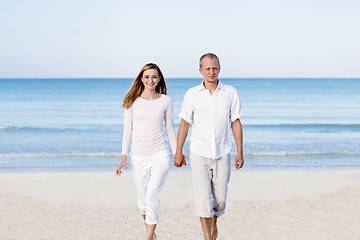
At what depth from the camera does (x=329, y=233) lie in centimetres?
Result: 588

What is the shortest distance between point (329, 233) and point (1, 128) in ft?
65.3

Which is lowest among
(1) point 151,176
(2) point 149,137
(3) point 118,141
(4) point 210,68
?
(3) point 118,141

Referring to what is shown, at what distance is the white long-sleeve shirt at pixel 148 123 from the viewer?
4938mm

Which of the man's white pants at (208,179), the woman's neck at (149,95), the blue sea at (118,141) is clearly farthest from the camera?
the blue sea at (118,141)

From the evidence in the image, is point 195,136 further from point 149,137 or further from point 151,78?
point 151,78

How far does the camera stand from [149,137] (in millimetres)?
4934

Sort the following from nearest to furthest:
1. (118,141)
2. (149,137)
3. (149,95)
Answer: (149,137) → (149,95) → (118,141)

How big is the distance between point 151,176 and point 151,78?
41.0 inches

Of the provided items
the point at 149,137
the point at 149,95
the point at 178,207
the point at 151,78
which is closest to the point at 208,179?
Answer: the point at 149,137

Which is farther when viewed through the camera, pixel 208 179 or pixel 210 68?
pixel 208 179

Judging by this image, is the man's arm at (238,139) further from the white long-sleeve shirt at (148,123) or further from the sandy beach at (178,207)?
the sandy beach at (178,207)

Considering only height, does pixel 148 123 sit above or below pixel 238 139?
above

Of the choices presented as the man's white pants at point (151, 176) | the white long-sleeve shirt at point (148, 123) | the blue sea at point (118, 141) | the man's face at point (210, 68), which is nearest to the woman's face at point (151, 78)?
the white long-sleeve shirt at point (148, 123)

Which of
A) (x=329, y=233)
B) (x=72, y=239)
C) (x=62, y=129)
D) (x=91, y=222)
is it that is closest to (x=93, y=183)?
(x=91, y=222)
